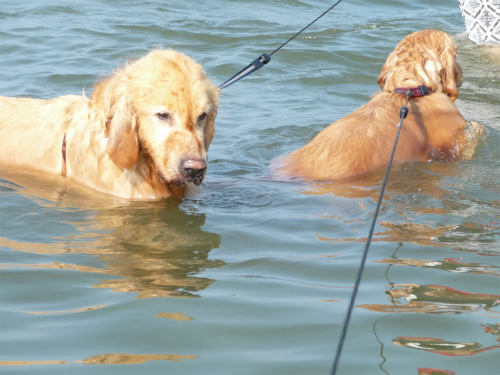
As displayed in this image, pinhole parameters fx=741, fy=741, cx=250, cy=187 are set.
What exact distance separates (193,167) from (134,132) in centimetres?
56

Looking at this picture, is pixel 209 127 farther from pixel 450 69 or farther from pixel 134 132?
pixel 450 69

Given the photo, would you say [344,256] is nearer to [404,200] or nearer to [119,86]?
[404,200]

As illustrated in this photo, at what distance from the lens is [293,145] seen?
830 cm

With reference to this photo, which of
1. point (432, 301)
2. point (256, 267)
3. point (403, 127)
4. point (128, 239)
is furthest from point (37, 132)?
point (432, 301)

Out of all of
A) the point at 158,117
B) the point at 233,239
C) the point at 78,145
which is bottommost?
the point at 233,239

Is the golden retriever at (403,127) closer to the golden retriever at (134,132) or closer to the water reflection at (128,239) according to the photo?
the golden retriever at (134,132)

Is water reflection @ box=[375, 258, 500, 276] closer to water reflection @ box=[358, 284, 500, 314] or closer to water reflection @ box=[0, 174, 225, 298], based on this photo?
water reflection @ box=[358, 284, 500, 314]

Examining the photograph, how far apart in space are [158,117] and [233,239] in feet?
3.38

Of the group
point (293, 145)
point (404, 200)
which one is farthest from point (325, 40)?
point (404, 200)

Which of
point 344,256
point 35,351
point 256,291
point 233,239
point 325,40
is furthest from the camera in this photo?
point 325,40

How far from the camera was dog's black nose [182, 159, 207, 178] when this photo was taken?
5.21 metres

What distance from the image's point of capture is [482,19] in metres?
11.7

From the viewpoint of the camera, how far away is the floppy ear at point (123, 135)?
537 centimetres

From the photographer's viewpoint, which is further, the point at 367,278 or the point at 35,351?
the point at 367,278
